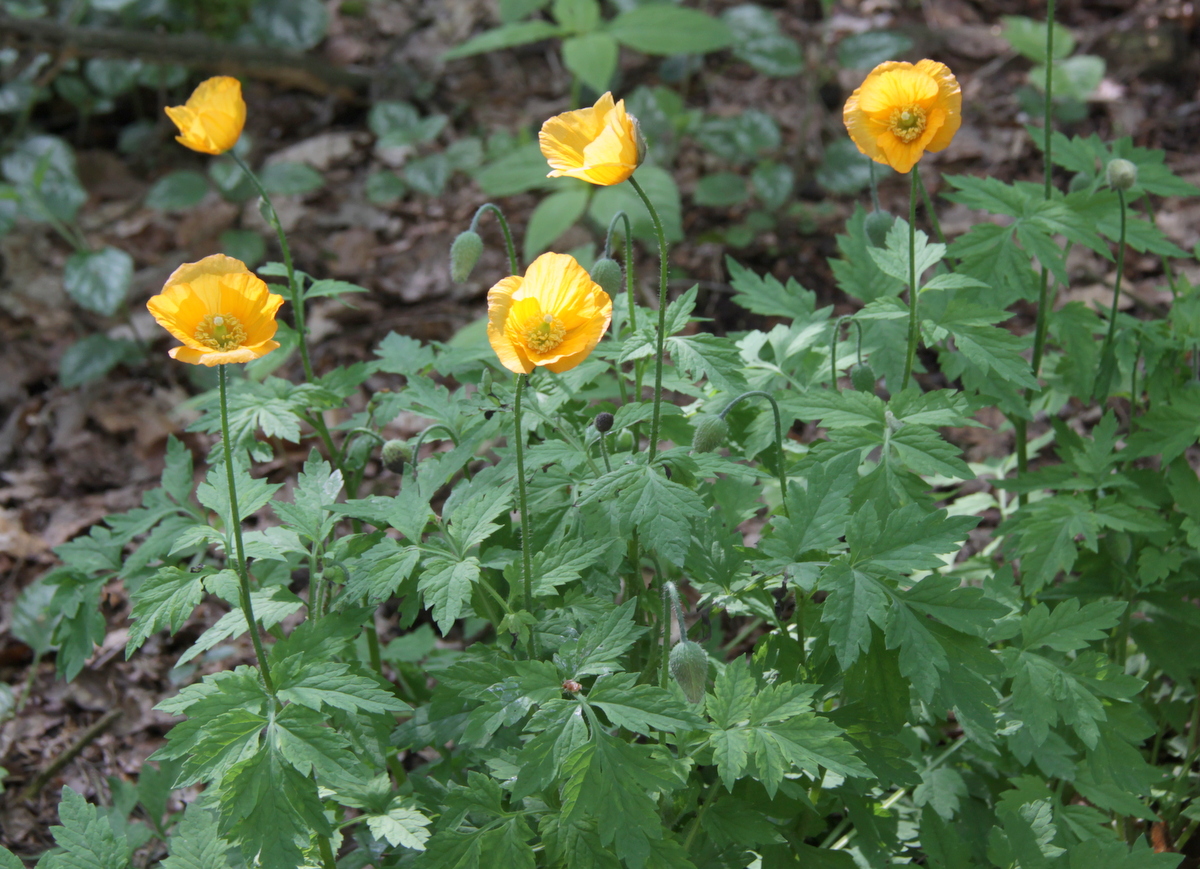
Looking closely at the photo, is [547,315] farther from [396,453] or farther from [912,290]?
[912,290]

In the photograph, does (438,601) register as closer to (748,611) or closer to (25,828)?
(748,611)

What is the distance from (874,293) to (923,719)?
948mm

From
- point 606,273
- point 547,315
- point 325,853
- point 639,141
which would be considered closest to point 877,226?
point 606,273

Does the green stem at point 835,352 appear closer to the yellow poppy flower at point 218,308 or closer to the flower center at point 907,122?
the flower center at point 907,122

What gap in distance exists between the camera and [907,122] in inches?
68.3

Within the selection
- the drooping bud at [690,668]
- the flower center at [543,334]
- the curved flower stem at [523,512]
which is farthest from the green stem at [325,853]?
the flower center at [543,334]

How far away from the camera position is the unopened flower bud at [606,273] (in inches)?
73.0

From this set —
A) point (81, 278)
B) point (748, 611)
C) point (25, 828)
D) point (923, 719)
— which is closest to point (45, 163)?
point (81, 278)

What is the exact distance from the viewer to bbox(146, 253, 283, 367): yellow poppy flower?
4.96 ft

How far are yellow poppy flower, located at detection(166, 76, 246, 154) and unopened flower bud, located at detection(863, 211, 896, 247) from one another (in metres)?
1.36

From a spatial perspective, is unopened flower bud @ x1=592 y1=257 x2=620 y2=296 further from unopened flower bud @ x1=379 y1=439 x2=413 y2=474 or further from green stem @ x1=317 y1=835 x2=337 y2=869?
green stem @ x1=317 y1=835 x2=337 y2=869

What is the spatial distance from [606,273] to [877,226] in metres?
0.70

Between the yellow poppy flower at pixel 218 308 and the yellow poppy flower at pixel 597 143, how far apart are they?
1.70 feet

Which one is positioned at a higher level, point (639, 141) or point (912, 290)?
point (639, 141)
